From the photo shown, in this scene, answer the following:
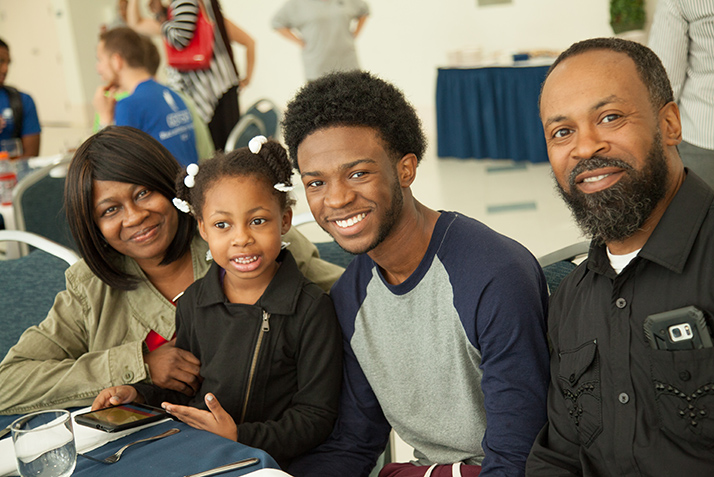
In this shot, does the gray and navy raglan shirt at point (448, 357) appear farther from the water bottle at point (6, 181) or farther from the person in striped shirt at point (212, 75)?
the person in striped shirt at point (212, 75)

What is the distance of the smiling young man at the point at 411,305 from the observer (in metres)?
1.36

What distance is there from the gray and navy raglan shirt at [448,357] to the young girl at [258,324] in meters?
0.07

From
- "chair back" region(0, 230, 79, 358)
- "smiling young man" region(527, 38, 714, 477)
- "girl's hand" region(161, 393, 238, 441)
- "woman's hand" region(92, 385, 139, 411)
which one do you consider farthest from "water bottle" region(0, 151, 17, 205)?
"smiling young man" region(527, 38, 714, 477)

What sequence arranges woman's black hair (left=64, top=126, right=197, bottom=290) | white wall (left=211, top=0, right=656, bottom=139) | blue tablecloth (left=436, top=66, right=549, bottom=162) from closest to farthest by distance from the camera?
1. woman's black hair (left=64, top=126, right=197, bottom=290)
2. blue tablecloth (left=436, top=66, right=549, bottom=162)
3. white wall (left=211, top=0, right=656, bottom=139)

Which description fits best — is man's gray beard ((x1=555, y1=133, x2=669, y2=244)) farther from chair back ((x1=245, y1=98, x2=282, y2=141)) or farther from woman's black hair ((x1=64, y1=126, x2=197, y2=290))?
chair back ((x1=245, y1=98, x2=282, y2=141))

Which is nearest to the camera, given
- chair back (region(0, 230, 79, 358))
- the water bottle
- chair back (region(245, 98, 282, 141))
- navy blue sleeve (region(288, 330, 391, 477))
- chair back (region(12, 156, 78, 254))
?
navy blue sleeve (region(288, 330, 391, 477))

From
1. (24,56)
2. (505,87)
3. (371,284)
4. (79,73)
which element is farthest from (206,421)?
(24,56)

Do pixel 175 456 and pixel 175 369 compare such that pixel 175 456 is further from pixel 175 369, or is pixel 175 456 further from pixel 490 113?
pixel 490 113

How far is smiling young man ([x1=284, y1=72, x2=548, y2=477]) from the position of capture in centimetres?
136

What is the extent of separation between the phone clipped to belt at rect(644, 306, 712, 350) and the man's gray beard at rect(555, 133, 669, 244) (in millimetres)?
175


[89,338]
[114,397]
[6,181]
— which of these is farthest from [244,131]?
[114,397]

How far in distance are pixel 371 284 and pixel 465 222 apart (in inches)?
10.8

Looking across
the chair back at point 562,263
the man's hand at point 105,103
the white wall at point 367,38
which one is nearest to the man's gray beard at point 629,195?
the chair back at point 562,263

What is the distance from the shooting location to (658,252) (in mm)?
1130
